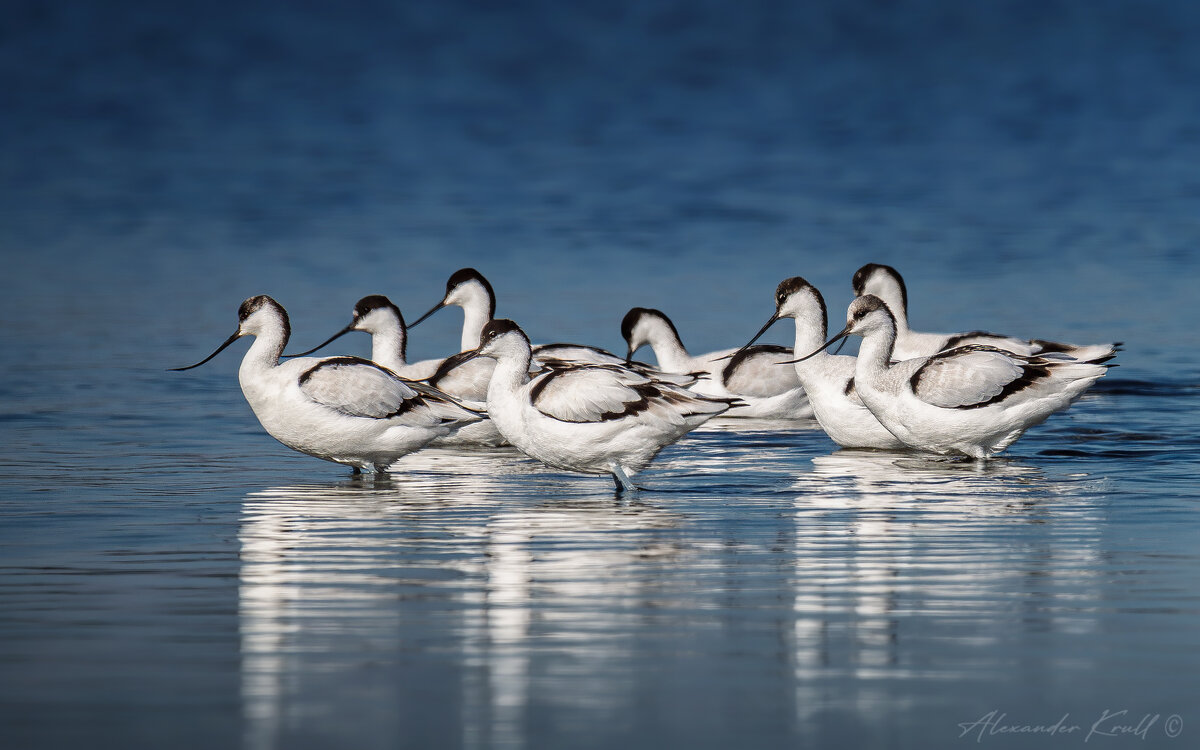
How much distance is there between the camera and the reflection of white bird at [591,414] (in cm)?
1095

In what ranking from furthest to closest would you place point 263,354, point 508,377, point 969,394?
point 969,394
point 263,354
point 508,377

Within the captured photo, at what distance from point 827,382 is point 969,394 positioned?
1781 millimetres

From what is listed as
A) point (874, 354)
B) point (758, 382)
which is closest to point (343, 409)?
point (874, 354)

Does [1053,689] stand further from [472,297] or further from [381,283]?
[381,283]

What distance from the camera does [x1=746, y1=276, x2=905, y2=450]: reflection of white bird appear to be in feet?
45.3

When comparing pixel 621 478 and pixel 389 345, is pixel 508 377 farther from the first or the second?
pixel 389 345

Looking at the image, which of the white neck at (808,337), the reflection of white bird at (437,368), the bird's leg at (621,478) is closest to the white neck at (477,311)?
the reflection of white bird at (437,368)

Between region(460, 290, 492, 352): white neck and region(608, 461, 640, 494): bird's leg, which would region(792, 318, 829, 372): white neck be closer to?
region(608, 461, 640, 494): bird's leg

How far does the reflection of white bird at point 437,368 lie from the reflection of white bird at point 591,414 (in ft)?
7.18

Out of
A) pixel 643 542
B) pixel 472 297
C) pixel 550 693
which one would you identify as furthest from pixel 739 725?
pixel 472 297

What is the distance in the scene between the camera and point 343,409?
11.9 m

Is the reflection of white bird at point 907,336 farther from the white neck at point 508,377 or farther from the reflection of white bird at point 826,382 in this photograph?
the white neck at point 508,377

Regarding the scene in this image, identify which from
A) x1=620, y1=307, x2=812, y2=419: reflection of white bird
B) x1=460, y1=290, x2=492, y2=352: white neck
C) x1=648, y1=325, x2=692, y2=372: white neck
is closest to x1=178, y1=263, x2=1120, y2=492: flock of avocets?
x1=620, y1=307, x2=812, y2=419: reflection of white bird

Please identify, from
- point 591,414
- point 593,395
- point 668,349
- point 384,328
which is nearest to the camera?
point 591,414
